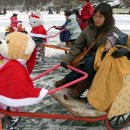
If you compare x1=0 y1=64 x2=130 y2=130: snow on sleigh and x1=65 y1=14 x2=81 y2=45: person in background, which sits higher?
x1=0 y1=64 x2=130 y2=130: snow on sleigh

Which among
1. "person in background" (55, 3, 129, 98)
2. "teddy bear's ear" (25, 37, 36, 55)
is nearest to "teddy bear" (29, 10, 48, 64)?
"person in background" (55, 3, 129, 98)

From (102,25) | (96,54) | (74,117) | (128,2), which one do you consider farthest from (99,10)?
(128,2)

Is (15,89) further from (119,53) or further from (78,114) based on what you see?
(119,53)

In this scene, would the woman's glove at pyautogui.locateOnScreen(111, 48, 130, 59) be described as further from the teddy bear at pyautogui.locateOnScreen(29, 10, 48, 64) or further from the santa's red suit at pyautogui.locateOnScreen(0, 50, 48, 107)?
the teddy bear at pyautogui.locateOnScreen(29, 10, 48, 64)

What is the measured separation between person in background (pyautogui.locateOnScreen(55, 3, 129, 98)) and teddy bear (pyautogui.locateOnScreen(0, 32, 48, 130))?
0.75 meters

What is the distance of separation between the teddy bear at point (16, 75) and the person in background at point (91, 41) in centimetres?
75

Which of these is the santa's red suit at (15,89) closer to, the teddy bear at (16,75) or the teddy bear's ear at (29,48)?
the teddy bear at (16,75)

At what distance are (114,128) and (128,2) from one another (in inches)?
1658

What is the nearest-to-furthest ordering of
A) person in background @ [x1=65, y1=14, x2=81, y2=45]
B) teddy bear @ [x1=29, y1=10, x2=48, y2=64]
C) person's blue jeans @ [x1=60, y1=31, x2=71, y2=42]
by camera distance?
Answer: teddy bear @ [x1=29, y1=10, x2=48, y2=64] < person in background @ [x1=65, y1=14, x2=81, y2=45] < person's blue jeans @ [x1=60, y1=31, x2=71, y2=42]

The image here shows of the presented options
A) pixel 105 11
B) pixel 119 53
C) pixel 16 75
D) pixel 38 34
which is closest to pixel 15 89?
pixel 16 75

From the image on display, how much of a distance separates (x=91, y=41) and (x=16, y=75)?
144 centimetres

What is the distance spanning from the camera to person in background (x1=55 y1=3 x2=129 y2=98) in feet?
12.4

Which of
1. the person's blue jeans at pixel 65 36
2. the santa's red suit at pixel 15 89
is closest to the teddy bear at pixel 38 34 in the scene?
the person's blue jeans at pixel 65 36

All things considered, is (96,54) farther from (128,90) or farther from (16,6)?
(16,6)
